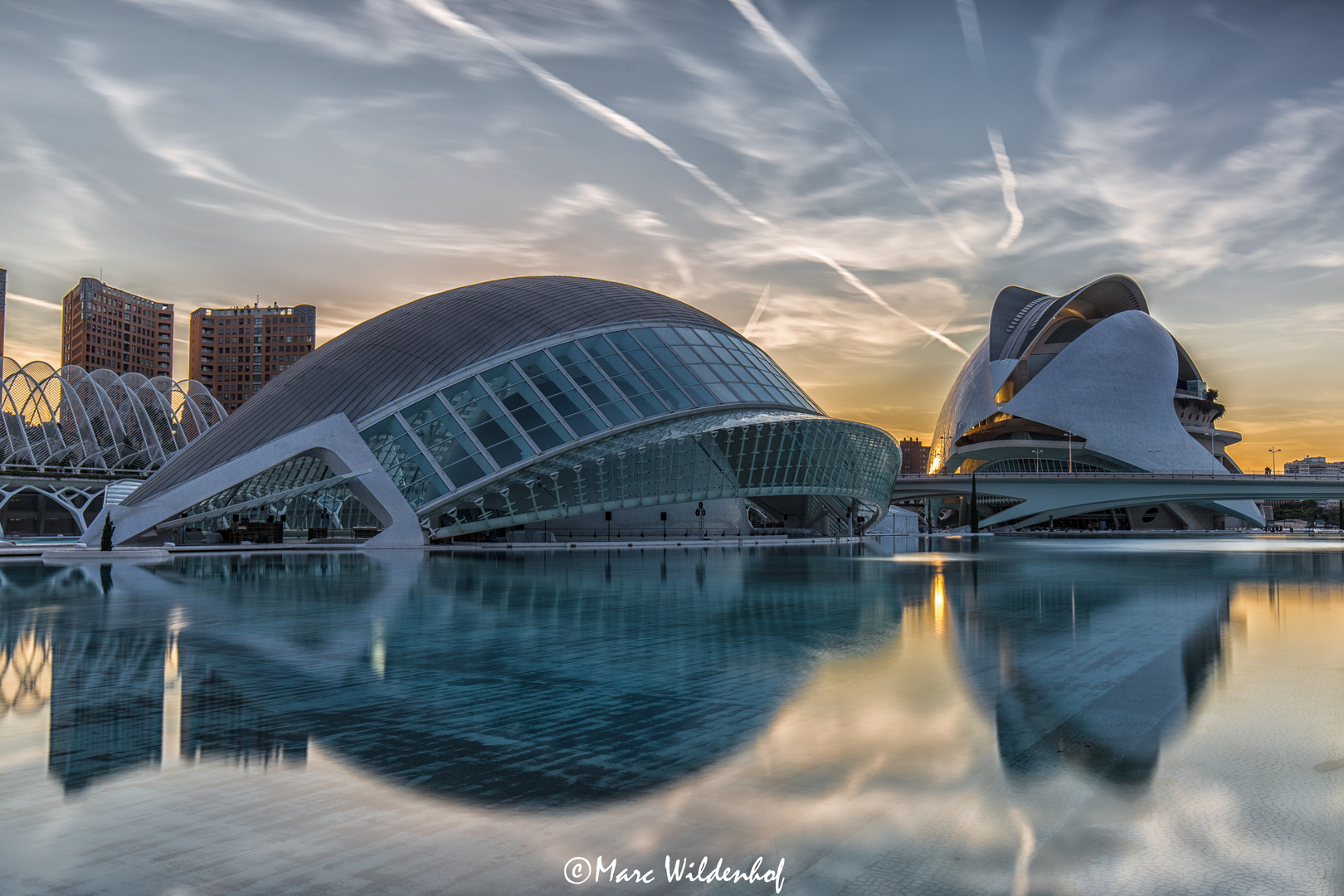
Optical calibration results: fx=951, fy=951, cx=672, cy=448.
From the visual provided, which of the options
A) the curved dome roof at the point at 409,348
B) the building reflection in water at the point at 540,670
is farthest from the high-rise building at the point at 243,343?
the building reflection in water at the point at 540,670

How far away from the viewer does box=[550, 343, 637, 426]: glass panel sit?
40.3 metres

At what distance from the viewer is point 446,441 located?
38.9m

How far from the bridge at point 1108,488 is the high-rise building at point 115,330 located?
123 metres

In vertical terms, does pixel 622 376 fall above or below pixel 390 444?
above

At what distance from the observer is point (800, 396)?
52.3m

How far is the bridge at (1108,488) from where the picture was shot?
8531cm

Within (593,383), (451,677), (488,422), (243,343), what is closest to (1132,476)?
(593,383)

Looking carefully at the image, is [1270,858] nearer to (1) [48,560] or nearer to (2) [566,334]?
(1) [48,560]

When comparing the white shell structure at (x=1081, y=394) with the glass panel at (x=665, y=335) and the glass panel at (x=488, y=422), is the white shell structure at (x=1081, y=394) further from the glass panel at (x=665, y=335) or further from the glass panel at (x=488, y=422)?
the glass panel at (x=488, y=422)

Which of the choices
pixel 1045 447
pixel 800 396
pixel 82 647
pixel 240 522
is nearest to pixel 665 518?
pixel 800 396

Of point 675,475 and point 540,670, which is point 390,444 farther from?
point 540,670

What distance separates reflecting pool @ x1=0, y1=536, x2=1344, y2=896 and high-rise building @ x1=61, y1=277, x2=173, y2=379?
158682 millimetres

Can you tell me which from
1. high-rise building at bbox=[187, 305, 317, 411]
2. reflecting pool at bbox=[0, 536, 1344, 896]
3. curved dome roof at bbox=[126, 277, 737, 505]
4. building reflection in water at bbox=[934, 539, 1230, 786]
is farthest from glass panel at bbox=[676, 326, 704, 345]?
high-rise building at bbox=[187, 305, 317, 411]

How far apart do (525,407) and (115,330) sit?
145 m
